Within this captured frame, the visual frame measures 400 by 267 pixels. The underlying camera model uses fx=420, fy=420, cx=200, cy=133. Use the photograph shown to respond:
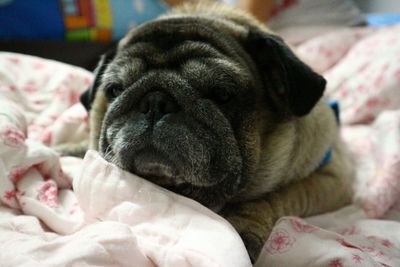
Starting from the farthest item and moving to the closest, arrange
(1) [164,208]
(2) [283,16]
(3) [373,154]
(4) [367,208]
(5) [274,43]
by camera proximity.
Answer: (2) [283,16]
(3) [373,154]
(4) [367,208]
(5) [274,43]
(1) [164,208]

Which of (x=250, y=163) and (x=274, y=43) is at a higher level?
(x=274, y=43)

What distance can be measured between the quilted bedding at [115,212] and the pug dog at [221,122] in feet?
0.26

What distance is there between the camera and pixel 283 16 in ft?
10.5

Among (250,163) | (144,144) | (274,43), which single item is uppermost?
(274,43)

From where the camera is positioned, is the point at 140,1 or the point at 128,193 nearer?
the point at 128,193

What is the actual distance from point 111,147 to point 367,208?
88cm

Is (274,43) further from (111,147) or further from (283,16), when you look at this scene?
(283,16)

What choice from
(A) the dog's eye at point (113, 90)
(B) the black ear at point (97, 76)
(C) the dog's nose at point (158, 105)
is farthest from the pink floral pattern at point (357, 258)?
(B) the black ear at point (97, 76)

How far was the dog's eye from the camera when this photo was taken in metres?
1.22

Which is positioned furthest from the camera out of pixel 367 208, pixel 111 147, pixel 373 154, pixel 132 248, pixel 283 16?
pixel 283 16

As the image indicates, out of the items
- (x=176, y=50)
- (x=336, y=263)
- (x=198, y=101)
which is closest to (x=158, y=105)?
(x=198, y=101)

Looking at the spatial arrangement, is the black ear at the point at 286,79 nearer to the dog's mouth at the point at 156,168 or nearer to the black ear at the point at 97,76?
the dog's mouth at the point at 156,168

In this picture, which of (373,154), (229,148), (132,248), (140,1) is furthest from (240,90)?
(140,1)

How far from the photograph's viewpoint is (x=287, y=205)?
125cm
